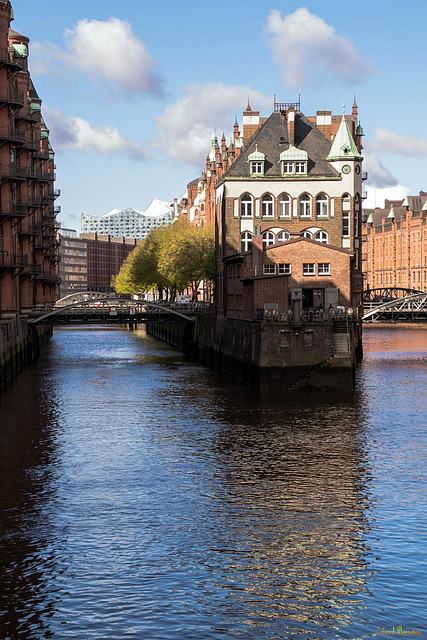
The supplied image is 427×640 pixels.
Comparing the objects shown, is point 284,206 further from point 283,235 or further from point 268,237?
point 268,237

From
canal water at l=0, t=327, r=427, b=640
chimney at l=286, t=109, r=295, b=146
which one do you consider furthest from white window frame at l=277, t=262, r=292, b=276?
chimney at l=286, t=109, r=295, b=146

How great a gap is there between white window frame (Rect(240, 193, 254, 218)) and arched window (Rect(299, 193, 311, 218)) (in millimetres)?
4623

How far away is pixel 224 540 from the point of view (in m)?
26.1

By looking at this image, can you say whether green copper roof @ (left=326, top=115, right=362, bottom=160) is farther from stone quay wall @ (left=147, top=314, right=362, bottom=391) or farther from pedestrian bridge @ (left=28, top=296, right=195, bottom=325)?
stone quay wall @ (left=147, top=314, right=362, bottom=391)

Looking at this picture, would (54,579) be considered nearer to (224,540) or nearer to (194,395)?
(224,540)

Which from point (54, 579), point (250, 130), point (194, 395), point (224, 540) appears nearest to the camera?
point (54, 579)

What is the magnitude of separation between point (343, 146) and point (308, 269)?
21.5 meters

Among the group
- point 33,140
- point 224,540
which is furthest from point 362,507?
point 33,140

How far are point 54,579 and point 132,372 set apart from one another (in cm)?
5147

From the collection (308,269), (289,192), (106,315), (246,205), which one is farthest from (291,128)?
(106,315)

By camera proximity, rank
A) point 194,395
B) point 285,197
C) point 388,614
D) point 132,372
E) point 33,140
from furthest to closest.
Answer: point 33,140 → point 285,197 → point 132,372 → point 194,395 → point 388,614

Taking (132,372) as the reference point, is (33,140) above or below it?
above

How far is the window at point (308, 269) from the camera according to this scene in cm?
6638

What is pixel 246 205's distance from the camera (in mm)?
83500
